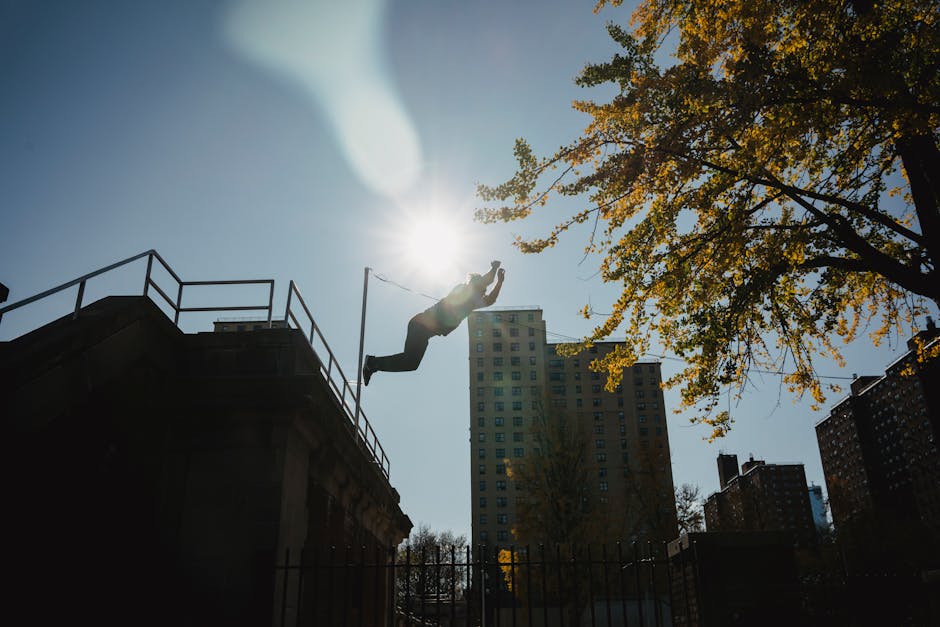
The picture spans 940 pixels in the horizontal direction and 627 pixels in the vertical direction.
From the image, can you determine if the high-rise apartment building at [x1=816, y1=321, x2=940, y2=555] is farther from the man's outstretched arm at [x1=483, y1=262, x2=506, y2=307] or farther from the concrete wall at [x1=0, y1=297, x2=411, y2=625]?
the concrete wall at [x1=0, y1=297, x2=411, y2=625]

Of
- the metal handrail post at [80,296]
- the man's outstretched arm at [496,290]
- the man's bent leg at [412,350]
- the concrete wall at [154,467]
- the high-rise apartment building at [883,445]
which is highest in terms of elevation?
the high-rise apartment building at [883,445]

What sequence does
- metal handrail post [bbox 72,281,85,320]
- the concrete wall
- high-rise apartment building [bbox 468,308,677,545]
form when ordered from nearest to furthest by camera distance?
the concrete wall
metal handrail post [bbox 72,281,85,320]
high-rise apartment building [bbox 468,308,677,545]

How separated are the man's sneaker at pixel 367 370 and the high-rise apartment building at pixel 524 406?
2984 inches

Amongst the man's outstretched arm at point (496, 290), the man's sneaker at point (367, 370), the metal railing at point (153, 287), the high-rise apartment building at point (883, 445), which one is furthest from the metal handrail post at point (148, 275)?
the high-rise apartment building at point (883, 445)

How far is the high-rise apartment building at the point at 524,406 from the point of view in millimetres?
89250

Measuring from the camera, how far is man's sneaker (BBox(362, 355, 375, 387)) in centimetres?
1152

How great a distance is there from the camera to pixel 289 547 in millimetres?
7582

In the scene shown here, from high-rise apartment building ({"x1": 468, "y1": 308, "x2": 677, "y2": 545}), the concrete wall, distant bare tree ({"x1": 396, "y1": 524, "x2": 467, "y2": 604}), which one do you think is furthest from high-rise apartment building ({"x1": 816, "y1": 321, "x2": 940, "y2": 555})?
the concrete wall

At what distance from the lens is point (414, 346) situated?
11336mm

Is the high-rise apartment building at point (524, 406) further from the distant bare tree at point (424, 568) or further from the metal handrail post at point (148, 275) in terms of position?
the metal handrail post at point (148, 275)

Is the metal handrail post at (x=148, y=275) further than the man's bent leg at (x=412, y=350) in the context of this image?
No

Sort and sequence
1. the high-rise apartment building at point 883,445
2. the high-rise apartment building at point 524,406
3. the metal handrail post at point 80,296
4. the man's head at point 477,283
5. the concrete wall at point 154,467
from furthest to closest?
the high-rise apartment building at point 524,406 < the high-rise apartment building at point 883,445 < the man's head at point 477,283 < the metal handrail post at point 80,296 < the concrete wall at point 154,467

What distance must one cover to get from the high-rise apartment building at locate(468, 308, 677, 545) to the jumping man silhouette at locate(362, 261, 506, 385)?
76.0 m

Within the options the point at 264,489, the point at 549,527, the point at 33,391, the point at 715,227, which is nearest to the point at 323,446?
the point at 264,489
